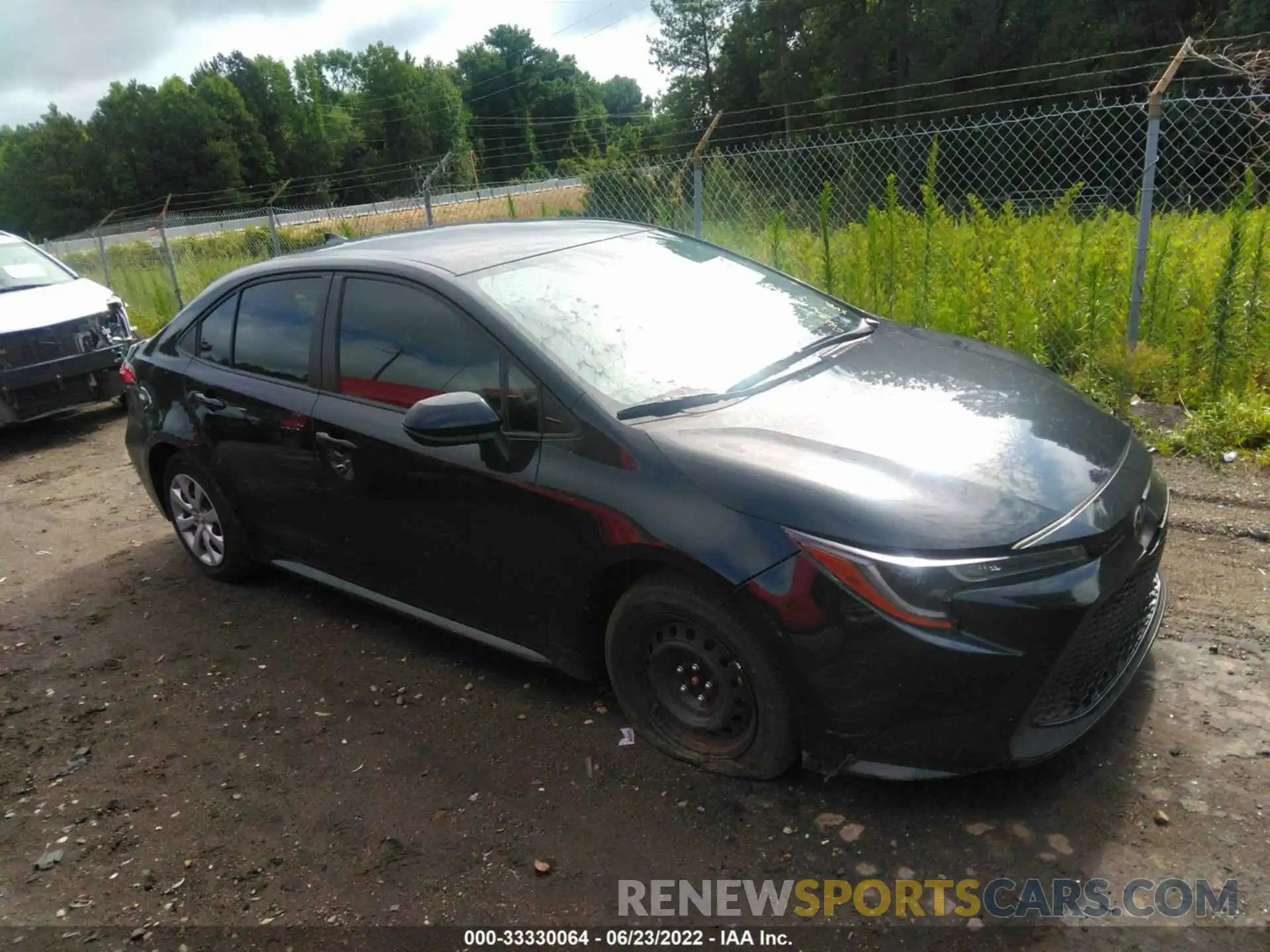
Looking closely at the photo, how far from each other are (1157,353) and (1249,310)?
521 mm

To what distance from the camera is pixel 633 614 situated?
8.85ft

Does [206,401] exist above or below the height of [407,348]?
below

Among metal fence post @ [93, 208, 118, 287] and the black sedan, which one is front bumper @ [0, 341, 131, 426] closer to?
the black sedan

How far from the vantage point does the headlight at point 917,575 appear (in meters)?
2.22

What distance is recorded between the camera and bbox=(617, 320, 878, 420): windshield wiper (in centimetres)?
281

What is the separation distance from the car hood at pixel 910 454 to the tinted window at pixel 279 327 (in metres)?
1.73

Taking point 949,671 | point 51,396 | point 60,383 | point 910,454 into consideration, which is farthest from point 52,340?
point 949,671

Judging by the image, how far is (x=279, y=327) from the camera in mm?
3848

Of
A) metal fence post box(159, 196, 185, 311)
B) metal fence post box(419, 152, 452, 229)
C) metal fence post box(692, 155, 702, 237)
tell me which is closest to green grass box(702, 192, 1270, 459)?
metal fence post box(692, 155, 702, 237)

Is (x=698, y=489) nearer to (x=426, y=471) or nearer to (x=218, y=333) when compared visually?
(x=426, y=471)

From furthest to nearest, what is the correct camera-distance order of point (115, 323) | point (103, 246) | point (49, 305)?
point (103, 246) < point (115, 323) < point (49, 305)

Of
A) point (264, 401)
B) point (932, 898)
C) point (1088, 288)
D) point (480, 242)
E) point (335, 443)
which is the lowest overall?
point (932, 898)

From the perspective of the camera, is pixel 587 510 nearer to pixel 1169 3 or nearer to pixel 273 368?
pixel 273 368

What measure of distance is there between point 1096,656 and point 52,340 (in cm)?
814
